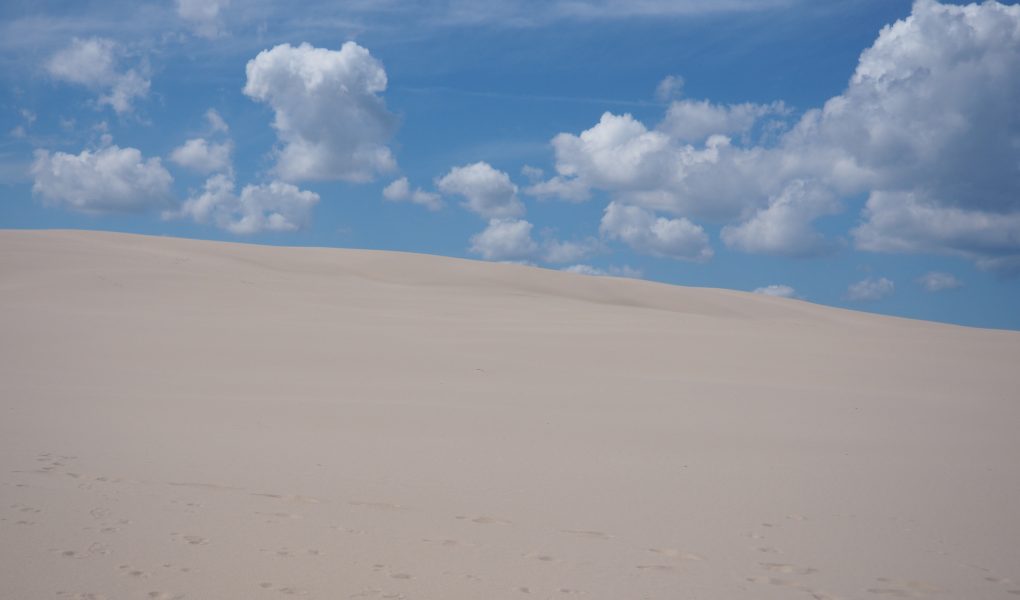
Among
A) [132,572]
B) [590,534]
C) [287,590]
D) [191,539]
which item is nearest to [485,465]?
[590,534]

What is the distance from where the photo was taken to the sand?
349 centimetres

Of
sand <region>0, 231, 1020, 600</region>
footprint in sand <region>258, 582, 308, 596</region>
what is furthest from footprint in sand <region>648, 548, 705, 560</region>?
footprint in sand <region>258, 582, 308, 596</region>

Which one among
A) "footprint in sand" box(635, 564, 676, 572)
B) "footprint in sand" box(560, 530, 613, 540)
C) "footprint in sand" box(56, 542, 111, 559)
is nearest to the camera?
"footprint in sand" box(56, 542, 111, 559)

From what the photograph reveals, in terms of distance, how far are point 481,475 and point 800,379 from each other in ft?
21.7

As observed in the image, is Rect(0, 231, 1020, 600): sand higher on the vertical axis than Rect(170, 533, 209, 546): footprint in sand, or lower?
higher

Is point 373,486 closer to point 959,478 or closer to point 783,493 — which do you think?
point 783,493

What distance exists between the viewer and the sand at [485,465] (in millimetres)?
3494

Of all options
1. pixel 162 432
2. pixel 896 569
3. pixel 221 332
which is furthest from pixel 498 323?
pixel 896 569

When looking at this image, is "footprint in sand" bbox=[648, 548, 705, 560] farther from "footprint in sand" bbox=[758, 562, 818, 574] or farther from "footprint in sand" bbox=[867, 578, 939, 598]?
"footprint in sand" bbox=[867, 578, 939, 598]

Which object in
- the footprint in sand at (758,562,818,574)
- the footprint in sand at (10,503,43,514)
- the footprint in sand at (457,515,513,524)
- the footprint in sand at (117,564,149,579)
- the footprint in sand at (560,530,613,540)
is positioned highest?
the footprint in sand at (758,562,818,574)

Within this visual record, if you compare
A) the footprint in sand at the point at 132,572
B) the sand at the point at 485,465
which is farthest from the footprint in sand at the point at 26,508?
the footprint in sand at the point at 132,572

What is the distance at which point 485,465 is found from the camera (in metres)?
5.38

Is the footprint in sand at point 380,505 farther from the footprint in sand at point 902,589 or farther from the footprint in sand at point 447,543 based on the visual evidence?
the footprint in sand at point 902,589

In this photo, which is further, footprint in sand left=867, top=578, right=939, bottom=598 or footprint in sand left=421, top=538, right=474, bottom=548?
footprint in sand left=421, top=538, right=474, bottom=548
